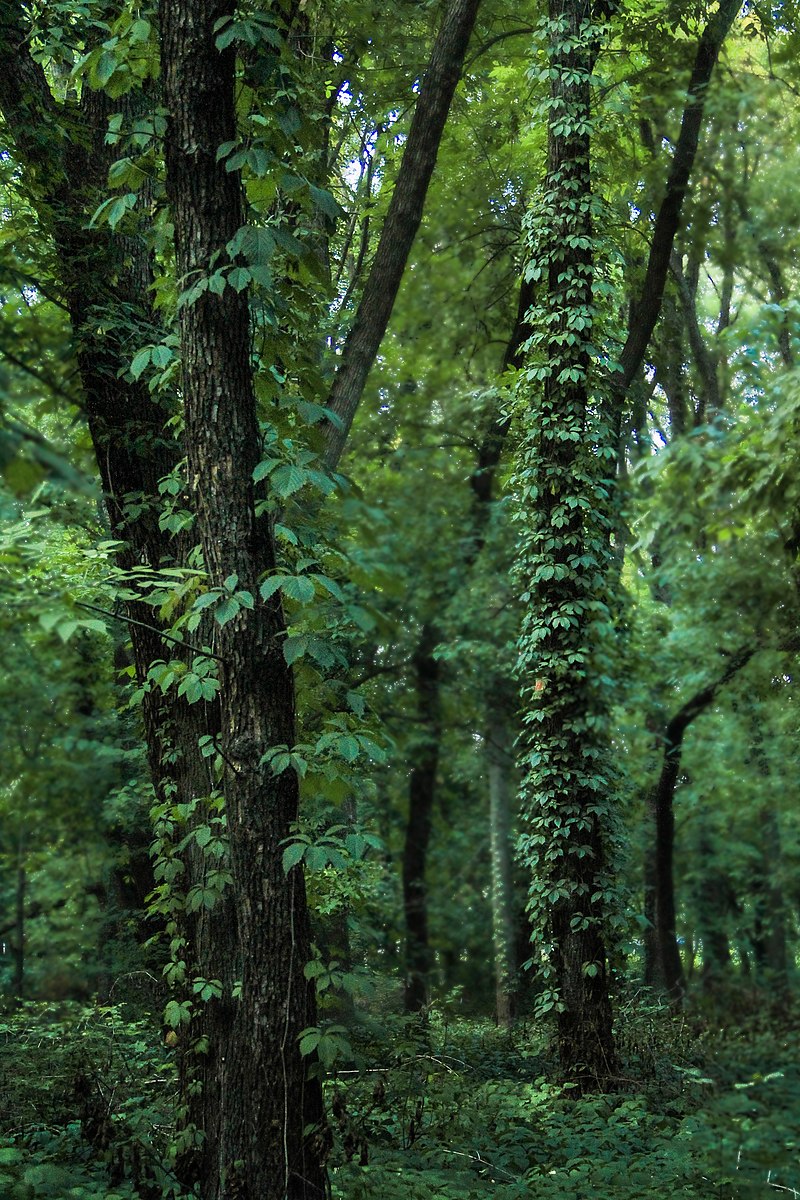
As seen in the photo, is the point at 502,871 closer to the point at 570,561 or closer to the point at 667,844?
the point at 667,844

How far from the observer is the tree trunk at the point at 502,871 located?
1453 cm

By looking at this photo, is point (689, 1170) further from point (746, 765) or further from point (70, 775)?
point (70, 775)

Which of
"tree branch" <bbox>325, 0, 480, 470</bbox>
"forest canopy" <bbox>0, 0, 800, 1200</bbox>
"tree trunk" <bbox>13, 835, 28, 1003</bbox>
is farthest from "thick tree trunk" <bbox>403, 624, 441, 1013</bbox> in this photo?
"tree branch" <bbox>325, 0, 480, 470</bbox>

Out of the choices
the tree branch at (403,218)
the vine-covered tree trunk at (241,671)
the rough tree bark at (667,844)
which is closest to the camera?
the vine-covered tree trunk at (241,671)

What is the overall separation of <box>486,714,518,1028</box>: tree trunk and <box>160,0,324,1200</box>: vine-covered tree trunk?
34.2 ft

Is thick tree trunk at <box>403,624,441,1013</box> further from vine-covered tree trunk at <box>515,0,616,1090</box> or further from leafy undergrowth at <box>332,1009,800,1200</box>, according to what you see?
leafy undergrowth at <box>332,1009,800,1200</box>

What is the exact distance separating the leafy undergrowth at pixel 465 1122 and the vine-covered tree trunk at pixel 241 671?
0.37 metres

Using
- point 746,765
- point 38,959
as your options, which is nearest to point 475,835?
point 38,959

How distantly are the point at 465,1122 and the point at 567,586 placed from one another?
12.9ft

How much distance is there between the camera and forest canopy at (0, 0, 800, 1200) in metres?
3.97

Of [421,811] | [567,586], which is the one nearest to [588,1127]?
[567,586]

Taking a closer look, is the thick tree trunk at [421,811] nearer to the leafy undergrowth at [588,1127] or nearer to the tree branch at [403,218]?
the leafy undergrowth at [588,1127]

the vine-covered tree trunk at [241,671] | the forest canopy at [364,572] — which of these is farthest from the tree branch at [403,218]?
the vine-covered tree trunk at [241,671]

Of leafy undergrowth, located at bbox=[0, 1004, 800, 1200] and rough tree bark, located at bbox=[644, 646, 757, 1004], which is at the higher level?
rough tree bark, located at bbox=[644, 646, 757, 1004]
